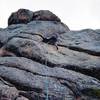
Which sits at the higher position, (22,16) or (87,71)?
(22,16)

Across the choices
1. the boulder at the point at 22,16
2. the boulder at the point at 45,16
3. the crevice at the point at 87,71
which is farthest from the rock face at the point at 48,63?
the boulder at the point at 22,16

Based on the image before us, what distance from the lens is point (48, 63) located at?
34250 mm

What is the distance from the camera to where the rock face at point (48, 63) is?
29609 mm

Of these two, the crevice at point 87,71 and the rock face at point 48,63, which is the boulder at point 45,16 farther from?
the crevice at point 87,71

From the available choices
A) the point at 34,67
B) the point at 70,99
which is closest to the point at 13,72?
the point at 34,67

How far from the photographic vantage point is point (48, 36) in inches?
1608

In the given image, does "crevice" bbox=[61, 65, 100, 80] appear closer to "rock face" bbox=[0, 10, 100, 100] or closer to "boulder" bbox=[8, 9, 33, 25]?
"rock face" bbox=[0, 10, 100, 100]

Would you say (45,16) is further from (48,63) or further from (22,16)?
(48,63)

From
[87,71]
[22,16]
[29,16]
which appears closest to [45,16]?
[29,16]

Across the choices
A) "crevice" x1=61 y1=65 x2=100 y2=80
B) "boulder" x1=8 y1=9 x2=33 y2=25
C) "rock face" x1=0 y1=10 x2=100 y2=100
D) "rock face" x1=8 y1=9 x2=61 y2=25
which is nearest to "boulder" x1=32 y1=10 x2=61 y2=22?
"rock face" x1=8 y1=9 x2=61 y2=25

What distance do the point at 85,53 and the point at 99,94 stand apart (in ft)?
26.6

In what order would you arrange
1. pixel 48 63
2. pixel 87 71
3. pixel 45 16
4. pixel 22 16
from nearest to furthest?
pixel 87 71 → pixel 48 63 → pixel 45 16 → pixel 22 16

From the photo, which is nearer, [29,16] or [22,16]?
[22,16]

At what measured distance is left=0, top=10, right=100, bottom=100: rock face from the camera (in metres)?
29.6
